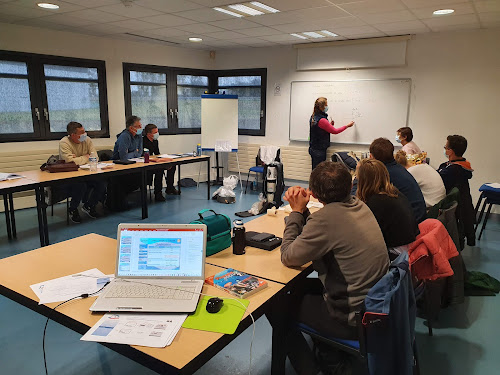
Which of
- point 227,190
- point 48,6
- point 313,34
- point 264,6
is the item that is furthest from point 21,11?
point 313,34

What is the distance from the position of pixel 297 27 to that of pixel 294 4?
119 centimetres

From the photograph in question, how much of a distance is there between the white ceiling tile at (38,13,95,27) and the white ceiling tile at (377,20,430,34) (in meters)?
3.77

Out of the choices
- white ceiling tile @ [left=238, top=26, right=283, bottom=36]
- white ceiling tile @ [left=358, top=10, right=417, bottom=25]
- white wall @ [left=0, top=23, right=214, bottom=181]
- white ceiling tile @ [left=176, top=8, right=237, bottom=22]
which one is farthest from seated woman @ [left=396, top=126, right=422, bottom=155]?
white wall @ [left=0, top=23, right=214, bottom=181]

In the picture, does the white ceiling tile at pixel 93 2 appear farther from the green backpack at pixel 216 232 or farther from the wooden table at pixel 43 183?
the green backpack at pixel 216 232

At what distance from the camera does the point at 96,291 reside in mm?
1572

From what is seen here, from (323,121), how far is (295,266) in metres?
4.44

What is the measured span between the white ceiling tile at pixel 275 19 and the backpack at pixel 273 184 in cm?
186

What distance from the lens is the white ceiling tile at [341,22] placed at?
453 centimetres

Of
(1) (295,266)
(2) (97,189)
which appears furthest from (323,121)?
(1) (295,266)

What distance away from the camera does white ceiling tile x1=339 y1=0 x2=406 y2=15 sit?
3.78 metres

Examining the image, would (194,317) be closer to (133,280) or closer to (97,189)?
(133,280)

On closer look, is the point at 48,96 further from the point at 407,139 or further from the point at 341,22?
the point at 407,139

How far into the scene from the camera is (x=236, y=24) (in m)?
4.91

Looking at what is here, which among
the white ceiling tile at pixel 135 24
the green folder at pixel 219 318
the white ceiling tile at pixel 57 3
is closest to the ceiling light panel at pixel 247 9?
the white ceiling tile at pixel 135 24
